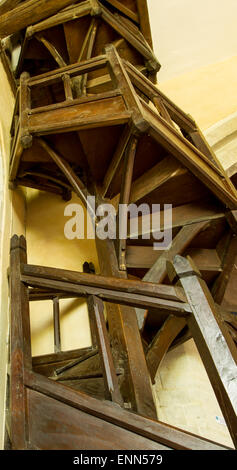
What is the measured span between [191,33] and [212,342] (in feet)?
18.6

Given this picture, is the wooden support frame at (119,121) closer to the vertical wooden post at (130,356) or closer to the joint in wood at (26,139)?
the joint in wood at (26,139)

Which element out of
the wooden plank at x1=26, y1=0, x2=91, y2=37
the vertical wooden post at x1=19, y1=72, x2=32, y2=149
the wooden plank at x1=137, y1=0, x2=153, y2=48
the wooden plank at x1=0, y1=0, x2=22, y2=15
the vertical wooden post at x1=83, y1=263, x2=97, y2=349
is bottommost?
the vertical wooden post at x1=83, y1=263, x2=97, y2=349

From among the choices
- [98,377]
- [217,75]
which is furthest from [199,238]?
[217,75]

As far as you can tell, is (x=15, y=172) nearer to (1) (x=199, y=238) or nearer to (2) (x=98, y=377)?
(1) (x=199, y=238)

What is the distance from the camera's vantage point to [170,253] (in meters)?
2.81

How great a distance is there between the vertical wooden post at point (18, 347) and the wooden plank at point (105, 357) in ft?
1.32

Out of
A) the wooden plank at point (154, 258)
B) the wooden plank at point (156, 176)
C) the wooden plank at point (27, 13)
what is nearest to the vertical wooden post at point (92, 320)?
the wooden plank at point (154, 258)

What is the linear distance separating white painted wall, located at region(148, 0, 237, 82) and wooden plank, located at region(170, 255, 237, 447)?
465 cm

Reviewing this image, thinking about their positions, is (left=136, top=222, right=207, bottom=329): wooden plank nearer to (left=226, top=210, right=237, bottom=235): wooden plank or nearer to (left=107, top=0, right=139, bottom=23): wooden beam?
(left=226, top=210, right=237, bottom=235): wooden plank

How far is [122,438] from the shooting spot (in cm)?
141

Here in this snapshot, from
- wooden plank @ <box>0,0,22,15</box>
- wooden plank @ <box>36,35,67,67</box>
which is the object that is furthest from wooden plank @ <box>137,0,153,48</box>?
wooden plank @ <box>0,0,22,15</box>

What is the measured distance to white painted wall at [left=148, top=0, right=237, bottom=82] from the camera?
5449 mm

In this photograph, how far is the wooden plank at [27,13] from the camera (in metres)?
3.96

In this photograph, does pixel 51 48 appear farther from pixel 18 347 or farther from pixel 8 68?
pixel 18 347
